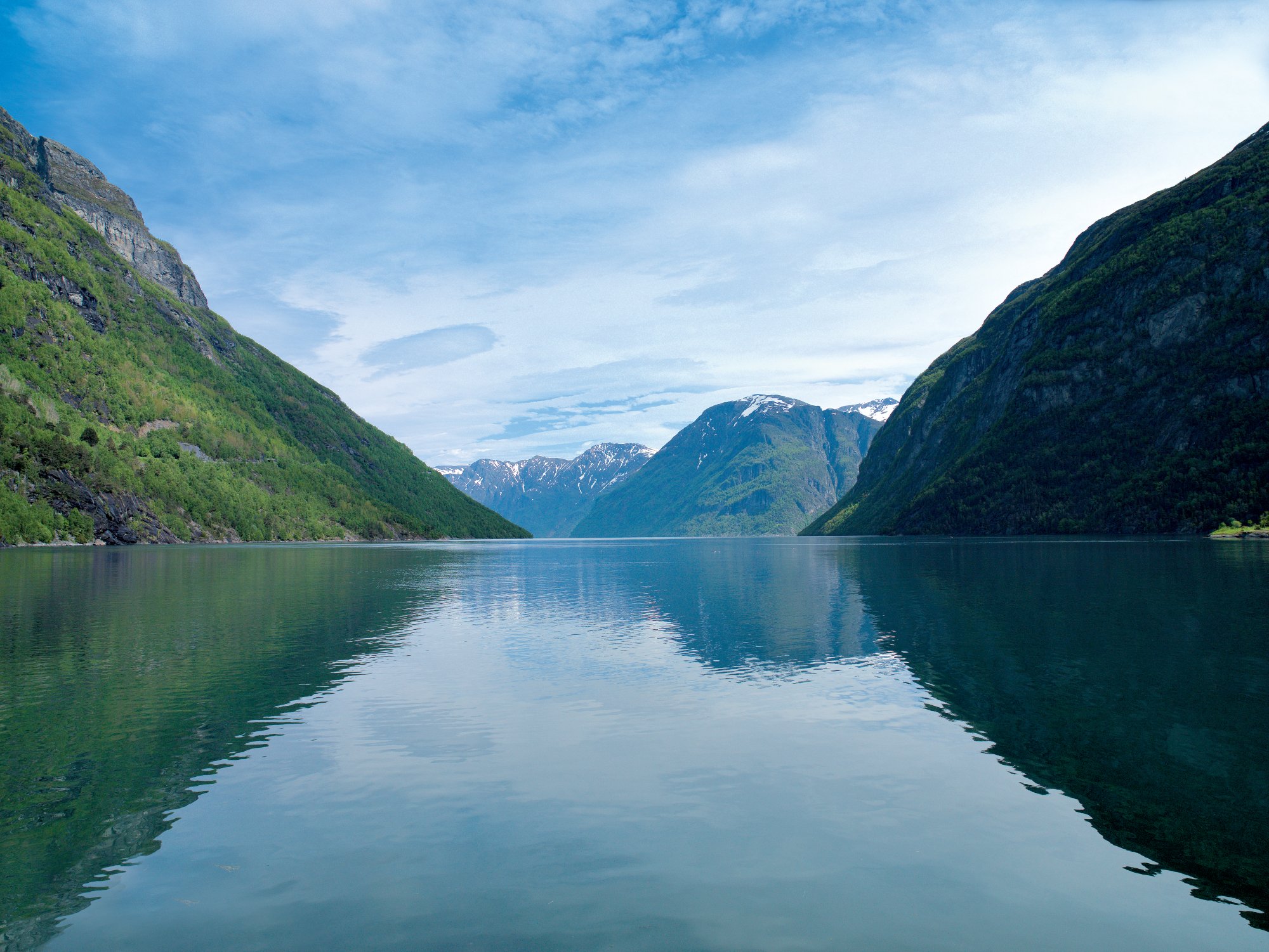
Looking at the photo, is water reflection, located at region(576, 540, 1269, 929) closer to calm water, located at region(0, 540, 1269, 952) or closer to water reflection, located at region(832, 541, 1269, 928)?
water reflection, located at region(832, 541, 1269, 928)

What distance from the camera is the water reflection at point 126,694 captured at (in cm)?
1603

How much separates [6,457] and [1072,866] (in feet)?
664

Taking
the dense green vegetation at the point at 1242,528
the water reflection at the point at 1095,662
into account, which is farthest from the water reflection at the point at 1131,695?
the dense green vegetation at the point at 1242,528

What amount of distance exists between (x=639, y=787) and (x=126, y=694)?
2283 centimetres

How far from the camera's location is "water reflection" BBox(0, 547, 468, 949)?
52.6 feet

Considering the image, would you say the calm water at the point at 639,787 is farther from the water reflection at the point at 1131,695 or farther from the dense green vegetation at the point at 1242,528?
the dense green vegetation at the point at 1242,528

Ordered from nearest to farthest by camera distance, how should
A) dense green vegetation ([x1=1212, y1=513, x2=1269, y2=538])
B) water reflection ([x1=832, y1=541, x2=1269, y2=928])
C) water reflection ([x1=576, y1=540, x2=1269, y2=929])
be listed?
water reflection ([x1=832, y1=541, x2=1269, y2=928]), water reflection ([x1=576, y1=540, x2=1269, y2=929]), dense green vegetation ([x1=1212, y1=513, x2=1269, y2=538])

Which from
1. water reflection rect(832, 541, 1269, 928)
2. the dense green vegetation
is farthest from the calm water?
the dense green vegetation

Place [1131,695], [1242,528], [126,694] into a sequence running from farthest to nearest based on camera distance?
[1242,528] < [126,694] < [1131,695]

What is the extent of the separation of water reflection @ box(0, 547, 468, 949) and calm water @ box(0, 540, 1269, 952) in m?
0.16

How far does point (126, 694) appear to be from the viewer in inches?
1176

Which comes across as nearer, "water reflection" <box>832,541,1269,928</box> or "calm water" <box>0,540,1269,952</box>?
"calm water" <box>0,540,1269,952</box>

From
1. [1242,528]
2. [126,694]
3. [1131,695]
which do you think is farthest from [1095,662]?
[1242,528]

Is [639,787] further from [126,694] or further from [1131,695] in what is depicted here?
[126,694]
